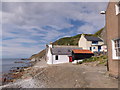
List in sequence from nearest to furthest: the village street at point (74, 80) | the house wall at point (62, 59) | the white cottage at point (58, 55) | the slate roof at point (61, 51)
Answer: the village street at point (74, 80)
the white cottage at point (58, 55)
the house wall at point (62, 59)
the slate roof at point (61, 51)

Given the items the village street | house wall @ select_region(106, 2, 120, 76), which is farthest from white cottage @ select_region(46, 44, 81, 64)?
house wall @ select_region(106, 2, 120, 76)

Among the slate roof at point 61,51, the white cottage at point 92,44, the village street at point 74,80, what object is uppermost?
the white cottage at point 92,44

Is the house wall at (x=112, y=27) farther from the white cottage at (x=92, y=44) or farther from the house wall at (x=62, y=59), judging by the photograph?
the white cottage at (x=92, y=44)

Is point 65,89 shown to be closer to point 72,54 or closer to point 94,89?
point 94,89

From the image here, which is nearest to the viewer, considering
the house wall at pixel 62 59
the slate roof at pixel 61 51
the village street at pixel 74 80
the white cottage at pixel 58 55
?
the village street at pixel 74 80

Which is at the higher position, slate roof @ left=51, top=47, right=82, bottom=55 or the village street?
slate roof @ left=51, top=47, right=82, bottom=55

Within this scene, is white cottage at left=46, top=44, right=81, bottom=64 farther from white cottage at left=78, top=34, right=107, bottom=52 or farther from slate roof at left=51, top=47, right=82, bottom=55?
white cottage at left=78, top=34, right=107, bottom=52

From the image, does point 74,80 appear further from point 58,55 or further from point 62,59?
point 62,59

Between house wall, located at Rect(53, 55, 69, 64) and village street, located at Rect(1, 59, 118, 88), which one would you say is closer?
village street, located at Rect(1, 59, 118, 88)

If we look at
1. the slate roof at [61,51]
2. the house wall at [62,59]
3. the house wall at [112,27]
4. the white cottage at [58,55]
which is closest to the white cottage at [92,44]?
the slate roof at [61,51]

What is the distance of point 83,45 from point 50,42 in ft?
52.0

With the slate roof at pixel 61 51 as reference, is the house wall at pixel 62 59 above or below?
below

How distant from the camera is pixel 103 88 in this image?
8.75m

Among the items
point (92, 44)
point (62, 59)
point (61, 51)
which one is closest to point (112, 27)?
point (62, 59)
